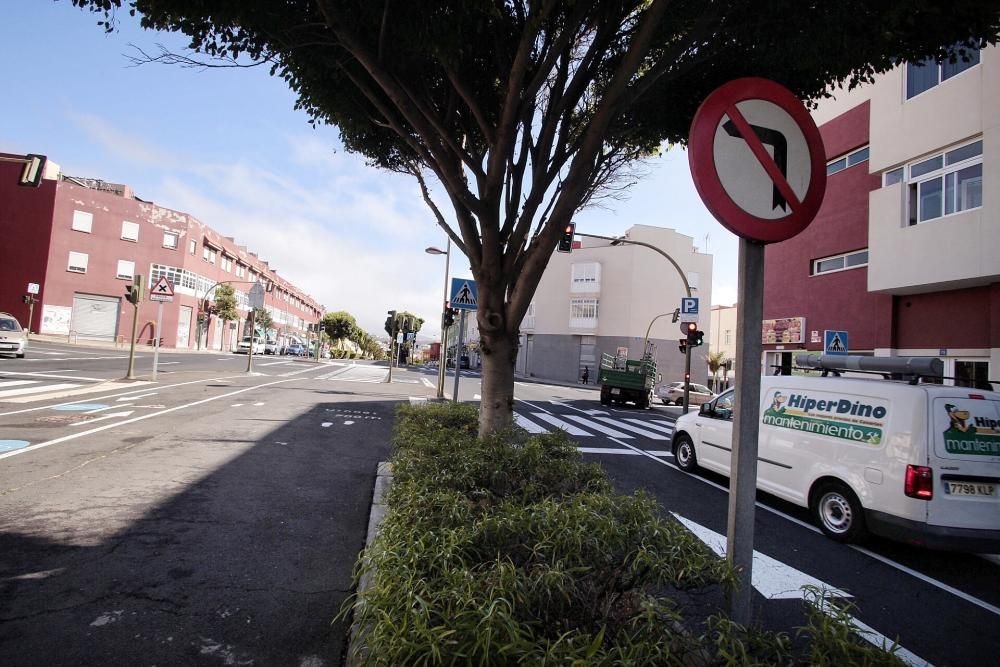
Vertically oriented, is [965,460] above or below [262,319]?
below

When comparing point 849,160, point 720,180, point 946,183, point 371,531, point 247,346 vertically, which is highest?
point 849,160

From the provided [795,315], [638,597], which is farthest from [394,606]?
[795,315]

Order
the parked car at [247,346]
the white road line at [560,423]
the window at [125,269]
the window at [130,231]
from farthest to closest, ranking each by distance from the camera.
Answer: the parked car at [247,346] → the window at [130,231] → the window at [125,269] → the white road line at [560,423]

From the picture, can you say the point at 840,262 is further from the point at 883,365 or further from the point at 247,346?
the point at 247,346

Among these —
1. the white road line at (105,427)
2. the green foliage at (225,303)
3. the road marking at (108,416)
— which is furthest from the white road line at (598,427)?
the green foliage at (225,303)

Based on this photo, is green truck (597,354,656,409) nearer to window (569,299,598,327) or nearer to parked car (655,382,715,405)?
parked car (655,382,715,405)

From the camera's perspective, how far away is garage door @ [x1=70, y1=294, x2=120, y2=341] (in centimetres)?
3784

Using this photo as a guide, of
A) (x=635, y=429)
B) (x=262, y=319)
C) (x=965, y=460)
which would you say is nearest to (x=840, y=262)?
(x=635, y=429)

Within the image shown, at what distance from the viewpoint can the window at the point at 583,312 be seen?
4962 cm

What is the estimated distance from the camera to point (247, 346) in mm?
54688

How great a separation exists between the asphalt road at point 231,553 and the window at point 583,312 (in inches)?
1608

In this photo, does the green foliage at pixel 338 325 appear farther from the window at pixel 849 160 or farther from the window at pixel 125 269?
the window at pixel 849 160

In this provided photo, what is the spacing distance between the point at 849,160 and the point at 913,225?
14.9 feet

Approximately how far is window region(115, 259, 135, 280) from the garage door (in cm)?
193
